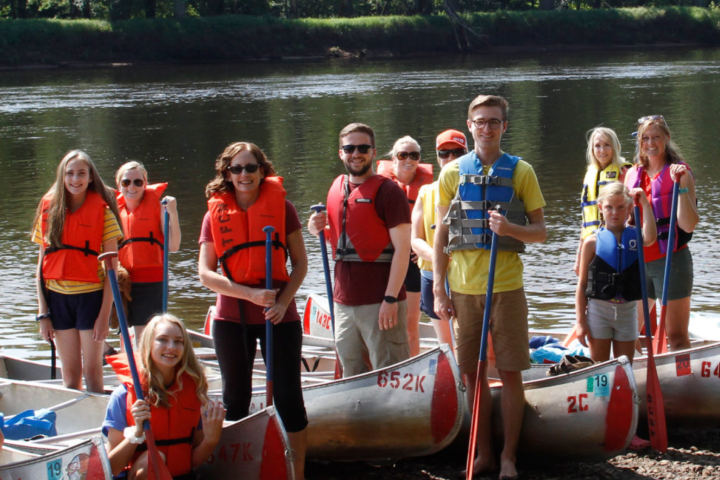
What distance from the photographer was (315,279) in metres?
9.68

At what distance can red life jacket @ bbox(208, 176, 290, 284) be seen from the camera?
4355 mm

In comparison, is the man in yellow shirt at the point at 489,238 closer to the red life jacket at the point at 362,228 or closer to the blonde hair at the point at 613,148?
the red life jacket at the point at 362,228

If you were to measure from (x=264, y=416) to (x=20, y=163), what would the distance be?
46.4 ft

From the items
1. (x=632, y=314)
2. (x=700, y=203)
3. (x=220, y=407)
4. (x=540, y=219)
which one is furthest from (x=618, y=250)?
(x=700, y=203)

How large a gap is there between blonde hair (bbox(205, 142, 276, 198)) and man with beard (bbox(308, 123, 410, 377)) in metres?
0.40

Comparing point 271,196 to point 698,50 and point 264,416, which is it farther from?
point 698,50

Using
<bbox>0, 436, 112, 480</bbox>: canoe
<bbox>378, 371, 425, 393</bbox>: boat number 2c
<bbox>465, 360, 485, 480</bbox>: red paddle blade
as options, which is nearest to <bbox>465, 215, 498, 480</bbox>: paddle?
<bbox>465, 360, 485, 480</bbox>: red paddle blade

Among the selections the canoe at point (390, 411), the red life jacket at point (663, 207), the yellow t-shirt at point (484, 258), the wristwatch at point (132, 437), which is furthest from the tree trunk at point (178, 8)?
the wristwatch at point (132, 437)

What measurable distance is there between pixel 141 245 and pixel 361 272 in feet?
6.14

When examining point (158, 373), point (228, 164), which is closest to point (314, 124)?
point (228, 164)

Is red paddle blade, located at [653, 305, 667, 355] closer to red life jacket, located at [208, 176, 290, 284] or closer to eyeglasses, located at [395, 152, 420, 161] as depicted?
eyeglasses, located at [395, 152, 420, 161]

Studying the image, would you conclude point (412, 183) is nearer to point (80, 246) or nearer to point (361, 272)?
point (361, 272)

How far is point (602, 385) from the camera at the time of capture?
4.59m

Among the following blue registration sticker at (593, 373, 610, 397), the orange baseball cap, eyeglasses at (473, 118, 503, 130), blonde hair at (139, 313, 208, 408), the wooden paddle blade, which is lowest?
the wooden paddle blade
